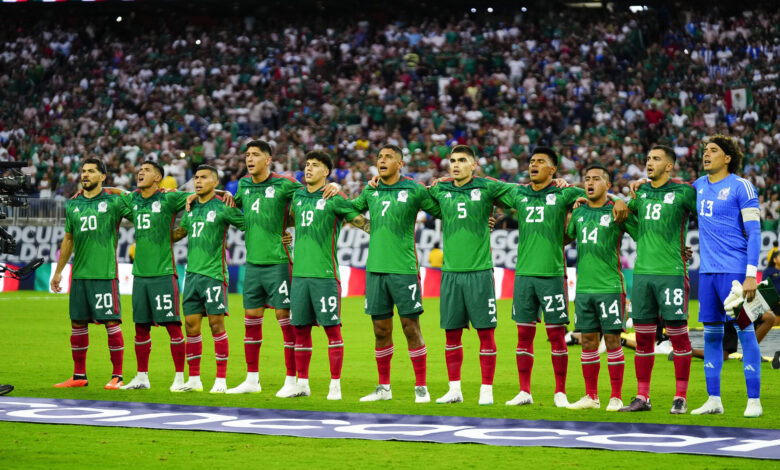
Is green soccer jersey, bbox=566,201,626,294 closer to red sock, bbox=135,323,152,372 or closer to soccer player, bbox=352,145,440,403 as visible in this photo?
soccer player, bbox=352,145,440,403

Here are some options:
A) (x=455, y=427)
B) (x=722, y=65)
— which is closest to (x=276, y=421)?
(x=455, y=427)

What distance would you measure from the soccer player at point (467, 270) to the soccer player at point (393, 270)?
0.91 feet

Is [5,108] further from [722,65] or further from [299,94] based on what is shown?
[722,65]

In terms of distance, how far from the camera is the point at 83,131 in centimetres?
3481

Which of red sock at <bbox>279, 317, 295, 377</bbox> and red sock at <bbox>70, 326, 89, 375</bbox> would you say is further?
red sock at <bbox>70, 326, 89, 375</bbox>

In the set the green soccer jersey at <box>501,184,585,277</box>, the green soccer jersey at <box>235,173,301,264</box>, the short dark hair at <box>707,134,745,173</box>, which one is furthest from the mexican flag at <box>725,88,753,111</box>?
the green soccer jersey at <box>235,173,301,264</box>

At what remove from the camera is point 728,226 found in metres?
9.45

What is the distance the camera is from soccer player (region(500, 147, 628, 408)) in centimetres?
1030

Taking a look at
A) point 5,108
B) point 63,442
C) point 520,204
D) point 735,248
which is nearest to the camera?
point 63,442

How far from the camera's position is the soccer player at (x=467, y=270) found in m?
10.4

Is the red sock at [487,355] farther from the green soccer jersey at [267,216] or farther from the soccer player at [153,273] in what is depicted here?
the soccer player at [153,273]

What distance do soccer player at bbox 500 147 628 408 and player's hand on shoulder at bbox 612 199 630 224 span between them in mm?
37

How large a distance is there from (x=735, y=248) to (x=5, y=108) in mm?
31529

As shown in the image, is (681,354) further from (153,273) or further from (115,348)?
(115,348)
